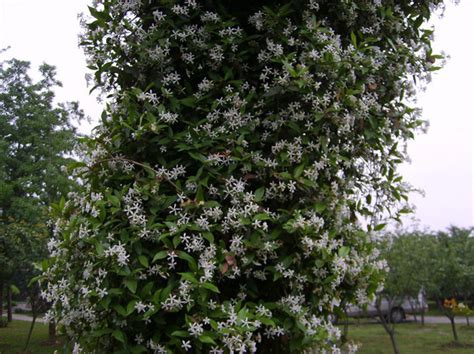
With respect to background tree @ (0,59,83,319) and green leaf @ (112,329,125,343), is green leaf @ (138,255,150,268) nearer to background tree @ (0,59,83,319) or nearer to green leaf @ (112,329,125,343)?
green leaf @ (112,329,125,343)

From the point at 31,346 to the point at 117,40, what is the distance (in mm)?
16126

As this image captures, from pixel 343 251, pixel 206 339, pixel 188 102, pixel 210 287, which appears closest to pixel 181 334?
pixel 206 339

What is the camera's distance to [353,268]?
7.77ft

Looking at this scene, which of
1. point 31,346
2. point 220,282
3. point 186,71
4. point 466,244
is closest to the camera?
point 220,282

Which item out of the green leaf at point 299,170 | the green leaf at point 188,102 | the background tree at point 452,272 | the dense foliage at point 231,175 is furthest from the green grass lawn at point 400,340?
the green leaf at point 188,102

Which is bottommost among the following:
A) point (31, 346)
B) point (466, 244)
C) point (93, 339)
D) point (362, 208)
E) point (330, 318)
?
point (31, 346)

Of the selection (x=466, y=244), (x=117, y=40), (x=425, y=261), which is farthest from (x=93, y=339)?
(x=466, y=244)

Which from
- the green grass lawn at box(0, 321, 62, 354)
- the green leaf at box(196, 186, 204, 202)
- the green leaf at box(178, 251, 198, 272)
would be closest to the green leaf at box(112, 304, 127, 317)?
the green leaf at box(178, 251, 198, 272)

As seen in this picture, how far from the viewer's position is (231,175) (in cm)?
223

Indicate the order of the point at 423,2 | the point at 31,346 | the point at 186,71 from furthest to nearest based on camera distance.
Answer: the point at 31,346 < the point at 423,2 < the point at 186,71

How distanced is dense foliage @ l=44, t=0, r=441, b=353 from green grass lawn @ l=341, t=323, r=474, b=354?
10.1 metres

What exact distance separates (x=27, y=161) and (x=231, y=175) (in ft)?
45.4

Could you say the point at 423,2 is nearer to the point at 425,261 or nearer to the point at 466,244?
the point at 425,261

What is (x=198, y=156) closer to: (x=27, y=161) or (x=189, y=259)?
(x=189, y=259)
